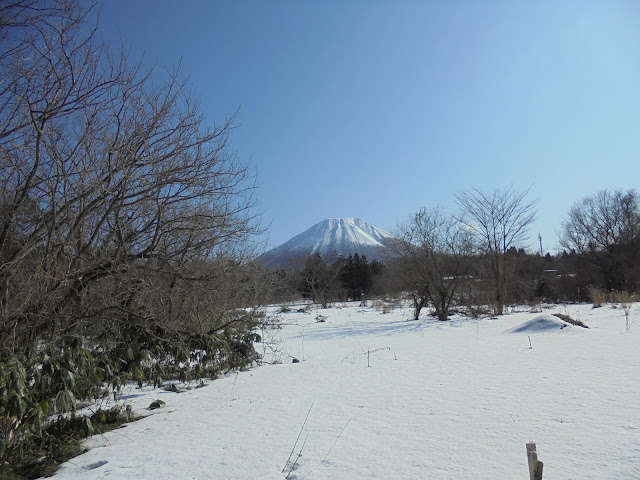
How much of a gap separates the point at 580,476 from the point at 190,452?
284cm

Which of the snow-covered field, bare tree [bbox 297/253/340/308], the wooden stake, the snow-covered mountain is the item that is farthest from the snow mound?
the snow-covered mountain

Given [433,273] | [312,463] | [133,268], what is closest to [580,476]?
[312,463]

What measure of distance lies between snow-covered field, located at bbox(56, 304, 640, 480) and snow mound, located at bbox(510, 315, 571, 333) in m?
2.69

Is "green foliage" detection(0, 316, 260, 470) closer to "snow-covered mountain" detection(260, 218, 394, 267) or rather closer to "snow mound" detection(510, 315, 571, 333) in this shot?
"snow mound" detection(510, 315, 571, 333)

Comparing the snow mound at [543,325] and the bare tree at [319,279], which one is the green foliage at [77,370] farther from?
the bare tree at [319,279]

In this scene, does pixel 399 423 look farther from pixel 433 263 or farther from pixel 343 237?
pixel 343 237

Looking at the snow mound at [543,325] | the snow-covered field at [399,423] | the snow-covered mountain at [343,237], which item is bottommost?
the snow-covered field at [399,423]

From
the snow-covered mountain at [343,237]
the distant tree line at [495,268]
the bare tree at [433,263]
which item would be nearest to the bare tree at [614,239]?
the distant tree line at [495,268]

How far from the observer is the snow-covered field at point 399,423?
2848mm

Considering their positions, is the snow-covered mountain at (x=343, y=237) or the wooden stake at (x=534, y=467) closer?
the wooden stake at (x=534, y=467)

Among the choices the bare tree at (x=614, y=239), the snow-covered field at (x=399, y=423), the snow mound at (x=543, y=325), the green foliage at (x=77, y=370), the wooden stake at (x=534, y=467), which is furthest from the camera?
the bare tree at (x=614, y=239)

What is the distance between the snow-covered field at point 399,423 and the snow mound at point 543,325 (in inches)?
106

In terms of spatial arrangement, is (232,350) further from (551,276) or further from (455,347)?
(551,276)

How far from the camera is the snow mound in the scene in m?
9.72
